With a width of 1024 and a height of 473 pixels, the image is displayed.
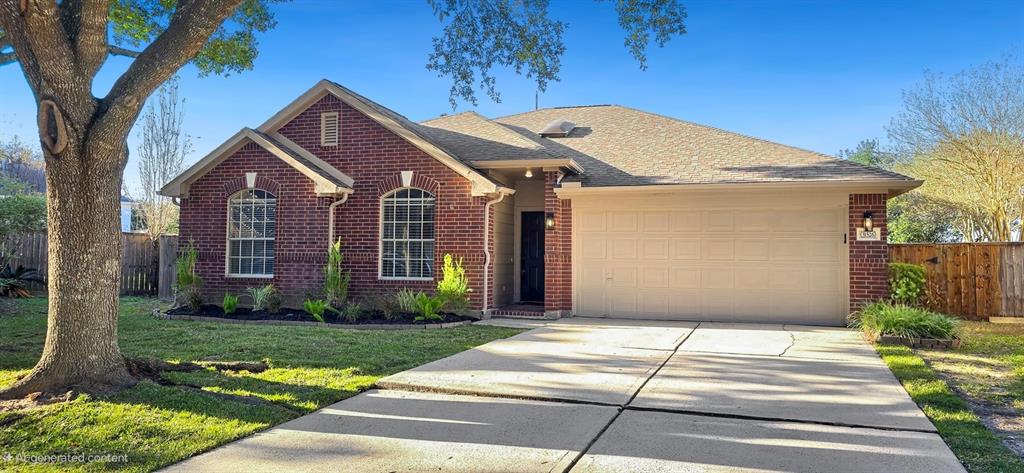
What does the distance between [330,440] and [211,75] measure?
1014 centimetres

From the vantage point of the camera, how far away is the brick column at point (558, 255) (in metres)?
11.7

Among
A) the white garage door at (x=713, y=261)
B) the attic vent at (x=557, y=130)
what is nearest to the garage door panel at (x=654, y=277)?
the white garage door at (x=713, y=261)

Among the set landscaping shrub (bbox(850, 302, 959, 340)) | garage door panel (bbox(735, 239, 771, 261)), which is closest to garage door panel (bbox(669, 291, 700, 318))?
garage door panel (bbox(735, 239, 771, 261))

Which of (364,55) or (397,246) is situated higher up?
(364,55)

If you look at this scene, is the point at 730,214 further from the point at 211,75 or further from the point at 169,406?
the point at 211,75

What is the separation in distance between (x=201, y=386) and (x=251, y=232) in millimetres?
7474

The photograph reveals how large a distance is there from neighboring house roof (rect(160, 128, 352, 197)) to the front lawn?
30.6ft

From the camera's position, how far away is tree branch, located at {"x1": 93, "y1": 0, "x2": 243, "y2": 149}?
5145 mm

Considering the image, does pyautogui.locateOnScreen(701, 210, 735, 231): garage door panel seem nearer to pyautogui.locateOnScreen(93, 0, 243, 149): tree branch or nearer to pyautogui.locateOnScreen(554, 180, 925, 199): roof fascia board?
pyautogui.locateOnScreen(554, 180, 925, 199): roof fascia board

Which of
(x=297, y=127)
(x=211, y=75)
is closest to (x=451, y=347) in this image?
(x=297, y=127)

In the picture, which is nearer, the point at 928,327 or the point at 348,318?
Answer: the point at 928,327

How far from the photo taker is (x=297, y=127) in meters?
12.6

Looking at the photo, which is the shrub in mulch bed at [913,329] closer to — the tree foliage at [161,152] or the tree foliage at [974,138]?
the tree foliage at [974,138]

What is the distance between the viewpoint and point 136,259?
16.2 meters
